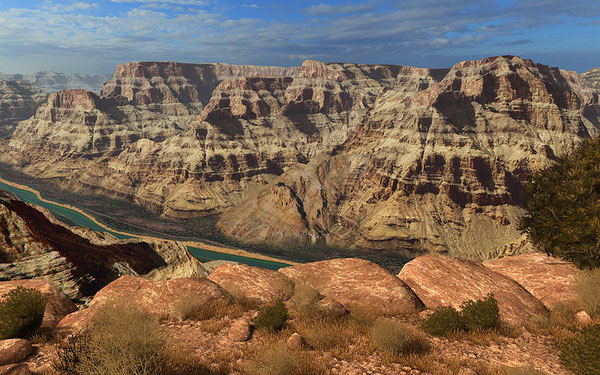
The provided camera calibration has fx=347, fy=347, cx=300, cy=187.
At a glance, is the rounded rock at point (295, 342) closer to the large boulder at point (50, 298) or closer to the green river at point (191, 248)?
the large boulder at point (50, 298)

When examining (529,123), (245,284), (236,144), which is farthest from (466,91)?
(245,284)

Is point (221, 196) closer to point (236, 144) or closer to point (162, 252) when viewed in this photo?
point (236, 144)

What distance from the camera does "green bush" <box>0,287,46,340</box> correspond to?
1174 cm

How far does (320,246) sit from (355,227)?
1548cm

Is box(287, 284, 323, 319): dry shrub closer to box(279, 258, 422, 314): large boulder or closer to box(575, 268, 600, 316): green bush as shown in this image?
box(279, 258, 422, 314): large boulder

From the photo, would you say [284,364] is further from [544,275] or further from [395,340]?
[544,275]

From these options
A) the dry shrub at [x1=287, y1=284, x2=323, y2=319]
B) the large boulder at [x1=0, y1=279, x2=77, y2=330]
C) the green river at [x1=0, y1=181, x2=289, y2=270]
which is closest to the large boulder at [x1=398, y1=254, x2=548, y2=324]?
the dry shrub at [x1=287, y1=284, x2=323, y2=319]

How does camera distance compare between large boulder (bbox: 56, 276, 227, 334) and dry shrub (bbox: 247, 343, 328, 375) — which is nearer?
dry shrub (bbox: 247, 343, 328, 375)

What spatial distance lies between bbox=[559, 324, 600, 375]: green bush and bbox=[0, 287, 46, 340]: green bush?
18.3 m

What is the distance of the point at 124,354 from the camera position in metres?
8.84

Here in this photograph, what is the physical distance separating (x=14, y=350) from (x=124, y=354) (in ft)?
15.6

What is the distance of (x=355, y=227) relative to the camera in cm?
13412

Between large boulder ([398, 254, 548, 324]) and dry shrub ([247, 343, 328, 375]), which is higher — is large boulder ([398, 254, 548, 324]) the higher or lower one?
the lower one

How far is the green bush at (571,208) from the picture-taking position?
67.3 ft
